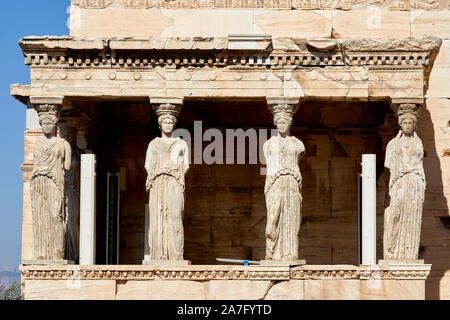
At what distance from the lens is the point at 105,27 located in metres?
20.4

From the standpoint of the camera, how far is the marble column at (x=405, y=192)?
60.6ft

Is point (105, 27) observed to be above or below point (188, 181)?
above

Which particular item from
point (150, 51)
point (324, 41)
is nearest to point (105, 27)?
point (150, 51)

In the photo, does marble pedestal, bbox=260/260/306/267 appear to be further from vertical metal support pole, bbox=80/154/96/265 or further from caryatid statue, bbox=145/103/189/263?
vertical metal support pole, bbox=80/154/96/265

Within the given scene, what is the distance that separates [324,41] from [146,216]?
4206 millimetres

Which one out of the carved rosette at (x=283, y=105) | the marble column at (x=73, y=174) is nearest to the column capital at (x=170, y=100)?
the carved rosette at (x=283, y=105)

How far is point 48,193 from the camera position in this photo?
18531 mm

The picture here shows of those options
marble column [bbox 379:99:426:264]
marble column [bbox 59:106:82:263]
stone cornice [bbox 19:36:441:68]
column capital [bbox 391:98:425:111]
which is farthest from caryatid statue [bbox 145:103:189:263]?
column capital [bbox 391:98:425:111]

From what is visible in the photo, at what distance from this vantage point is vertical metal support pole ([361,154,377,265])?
18641 mm

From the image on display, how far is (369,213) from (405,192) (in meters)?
0.58

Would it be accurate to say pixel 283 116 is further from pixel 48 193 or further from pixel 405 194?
pixel 48 193

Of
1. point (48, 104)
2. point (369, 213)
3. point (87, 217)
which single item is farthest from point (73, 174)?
point (369, 213)

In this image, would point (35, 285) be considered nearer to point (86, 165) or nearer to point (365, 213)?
point (86, 165)

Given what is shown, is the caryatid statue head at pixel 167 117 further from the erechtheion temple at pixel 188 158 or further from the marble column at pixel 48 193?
the marble column at pixel 48 193
